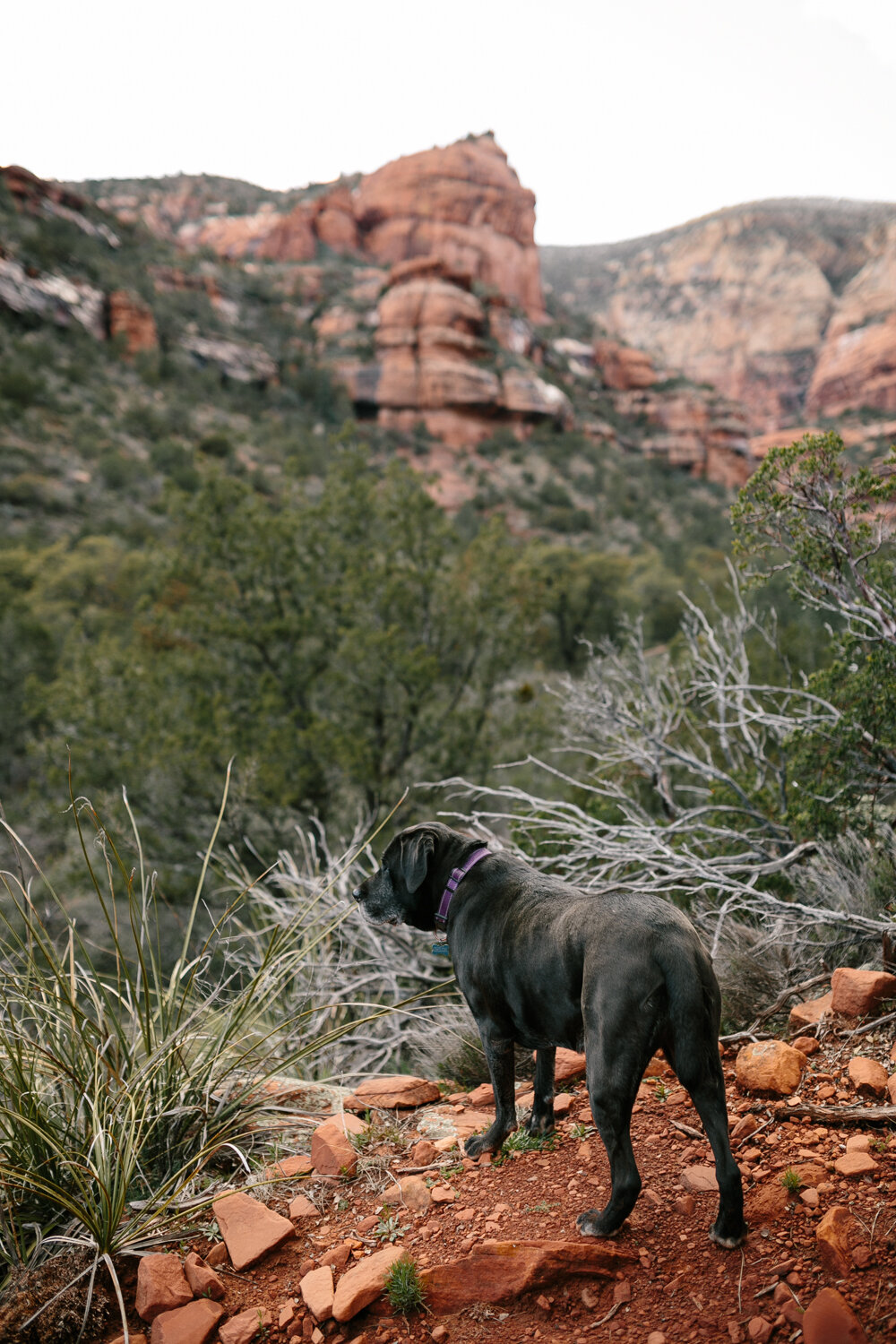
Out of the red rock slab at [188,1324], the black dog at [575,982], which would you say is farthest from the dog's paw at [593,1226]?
the red rock slab at [188,1324]

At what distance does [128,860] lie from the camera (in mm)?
8406

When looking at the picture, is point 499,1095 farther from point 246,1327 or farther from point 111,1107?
point 111,1107

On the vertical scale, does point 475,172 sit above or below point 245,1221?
above

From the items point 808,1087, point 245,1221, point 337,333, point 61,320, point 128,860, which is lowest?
point 128,860

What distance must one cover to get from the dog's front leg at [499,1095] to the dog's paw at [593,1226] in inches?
21.0

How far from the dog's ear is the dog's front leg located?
60cm

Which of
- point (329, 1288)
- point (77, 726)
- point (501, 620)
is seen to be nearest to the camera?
point (329, 1288)

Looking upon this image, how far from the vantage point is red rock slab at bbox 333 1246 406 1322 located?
2.16 m

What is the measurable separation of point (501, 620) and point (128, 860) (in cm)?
560

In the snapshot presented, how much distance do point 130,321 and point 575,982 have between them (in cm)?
5058

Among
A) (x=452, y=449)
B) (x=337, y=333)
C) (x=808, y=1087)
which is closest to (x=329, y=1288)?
(x=808, y=1087)

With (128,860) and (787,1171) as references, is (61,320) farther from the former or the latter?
(787,1171)

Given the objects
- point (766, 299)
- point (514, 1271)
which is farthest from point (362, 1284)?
point (766, 299)

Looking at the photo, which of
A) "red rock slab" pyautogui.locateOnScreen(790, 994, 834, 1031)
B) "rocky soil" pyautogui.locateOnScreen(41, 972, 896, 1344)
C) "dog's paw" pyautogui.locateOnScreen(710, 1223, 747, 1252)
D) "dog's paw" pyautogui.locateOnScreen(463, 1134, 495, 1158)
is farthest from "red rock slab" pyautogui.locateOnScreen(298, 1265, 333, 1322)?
"red rock slab" pyautogui.locateOnScreen(790, 994, 834, 1031)
